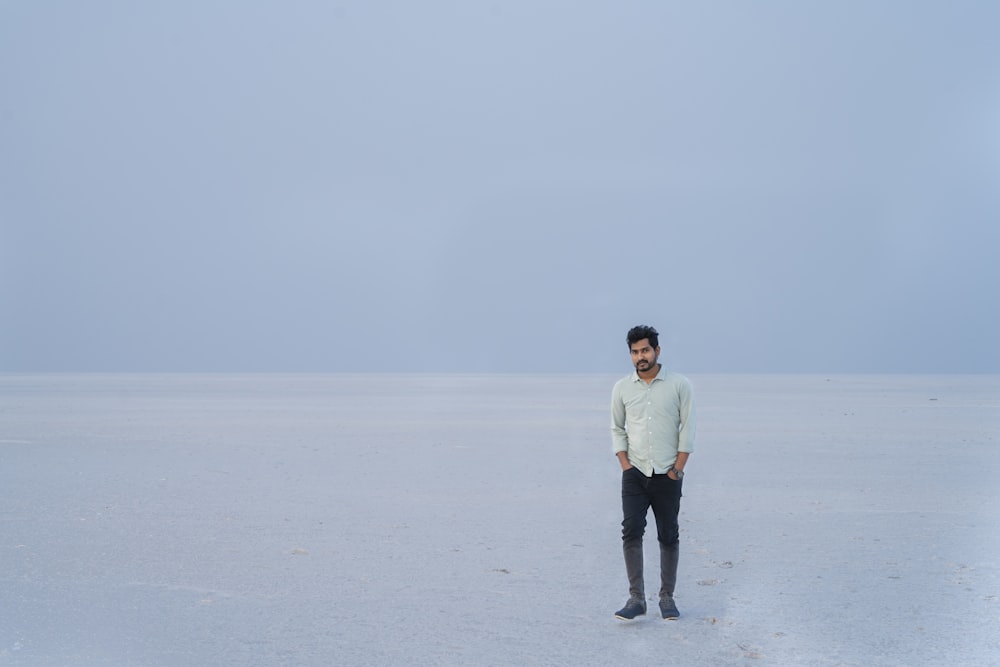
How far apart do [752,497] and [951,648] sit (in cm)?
643

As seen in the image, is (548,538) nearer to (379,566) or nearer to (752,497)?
(379,566)

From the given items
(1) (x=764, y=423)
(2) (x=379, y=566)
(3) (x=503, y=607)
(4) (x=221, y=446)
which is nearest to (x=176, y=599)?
(2) (x=379, y=566)

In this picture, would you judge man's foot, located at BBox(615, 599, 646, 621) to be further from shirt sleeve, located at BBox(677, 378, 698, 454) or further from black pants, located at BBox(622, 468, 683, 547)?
shirt sleeve, located at BBox(677, 378, 698, 454)

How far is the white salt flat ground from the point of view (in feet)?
19.6

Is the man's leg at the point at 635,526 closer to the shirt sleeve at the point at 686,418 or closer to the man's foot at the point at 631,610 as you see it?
the man's foot at the point at 631,610

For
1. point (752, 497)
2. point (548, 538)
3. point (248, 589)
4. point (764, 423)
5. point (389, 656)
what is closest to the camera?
point (389, 656)

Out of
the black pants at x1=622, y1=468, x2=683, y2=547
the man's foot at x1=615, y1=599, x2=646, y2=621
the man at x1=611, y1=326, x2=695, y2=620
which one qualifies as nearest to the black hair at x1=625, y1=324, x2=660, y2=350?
the man at x1=611, y1=326, x2=695, y2=620

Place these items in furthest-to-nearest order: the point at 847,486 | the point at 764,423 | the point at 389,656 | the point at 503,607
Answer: the point at 764,423 → the point at 847,486 → the point at 503,607 → the point at 389,656

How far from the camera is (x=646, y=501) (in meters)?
6.52

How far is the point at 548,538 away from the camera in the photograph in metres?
9.50

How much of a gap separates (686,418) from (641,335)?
0.57 m

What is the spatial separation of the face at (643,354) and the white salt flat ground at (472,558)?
1.57m

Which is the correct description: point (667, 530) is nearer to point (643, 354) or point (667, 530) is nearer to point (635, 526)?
point (635, 526)

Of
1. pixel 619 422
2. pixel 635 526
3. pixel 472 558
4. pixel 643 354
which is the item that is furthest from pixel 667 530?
pixel 472 558
